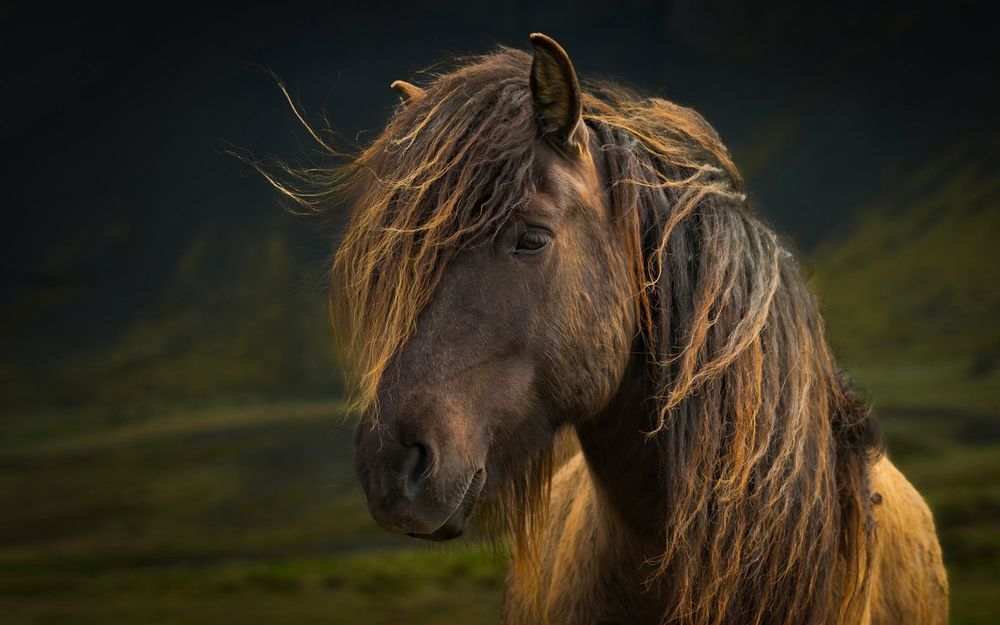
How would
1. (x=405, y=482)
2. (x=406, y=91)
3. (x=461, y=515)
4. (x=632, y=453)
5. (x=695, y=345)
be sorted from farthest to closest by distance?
1. (x=406, y=91)
2. (x=632, y=453)
3. (x=695, y=345)
4. (x=461, y=515)
5. (x=405, y=482)

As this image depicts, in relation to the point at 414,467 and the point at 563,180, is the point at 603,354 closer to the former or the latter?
the point at 563,180

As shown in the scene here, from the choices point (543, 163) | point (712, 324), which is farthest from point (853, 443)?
point (543, 163)

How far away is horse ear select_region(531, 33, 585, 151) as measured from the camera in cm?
239

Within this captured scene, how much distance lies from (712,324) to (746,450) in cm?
42

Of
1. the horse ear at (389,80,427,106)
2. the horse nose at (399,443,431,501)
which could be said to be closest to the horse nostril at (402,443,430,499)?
the horse nose at (399,443,431,501)

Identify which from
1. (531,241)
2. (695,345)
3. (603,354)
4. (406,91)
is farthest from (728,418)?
(406,91)

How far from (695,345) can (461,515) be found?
2.97 feet

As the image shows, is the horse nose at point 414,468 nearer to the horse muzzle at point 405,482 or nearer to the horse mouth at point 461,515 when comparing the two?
the horse muzzle at point 405,482

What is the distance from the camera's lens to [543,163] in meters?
2.50

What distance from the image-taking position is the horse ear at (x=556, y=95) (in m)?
2.39

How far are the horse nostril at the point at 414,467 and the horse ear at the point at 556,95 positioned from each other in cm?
104

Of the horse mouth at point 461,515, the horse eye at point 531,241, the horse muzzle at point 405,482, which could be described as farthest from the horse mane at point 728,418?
the horse muzzle at point 405,482

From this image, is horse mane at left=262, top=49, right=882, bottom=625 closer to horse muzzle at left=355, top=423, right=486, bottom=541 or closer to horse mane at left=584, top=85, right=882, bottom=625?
horse mane at left=584, top=85, right=882, bottom=625

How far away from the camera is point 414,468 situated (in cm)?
220
